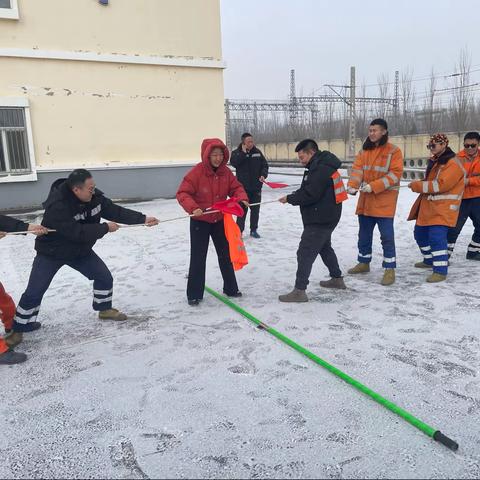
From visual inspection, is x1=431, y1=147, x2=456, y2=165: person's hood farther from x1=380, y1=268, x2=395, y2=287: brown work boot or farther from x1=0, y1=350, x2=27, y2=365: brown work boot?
x1=0, y1=350, x2=27, y2=365: brown work boot

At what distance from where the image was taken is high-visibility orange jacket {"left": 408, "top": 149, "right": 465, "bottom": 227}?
16.6 ft

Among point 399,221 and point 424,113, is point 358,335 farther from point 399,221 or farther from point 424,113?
point 424,113

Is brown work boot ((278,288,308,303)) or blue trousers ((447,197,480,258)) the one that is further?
blue trousers ((447,197,480,258))

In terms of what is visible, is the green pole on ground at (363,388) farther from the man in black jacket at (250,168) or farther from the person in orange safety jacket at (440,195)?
the man in black jacket at (250,168)

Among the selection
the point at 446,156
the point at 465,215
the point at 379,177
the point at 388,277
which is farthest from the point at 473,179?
the point at 388,277

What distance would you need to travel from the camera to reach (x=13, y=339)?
388 centimetres

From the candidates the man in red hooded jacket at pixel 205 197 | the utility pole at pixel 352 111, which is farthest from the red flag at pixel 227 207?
the utility pole at pixel 352 111

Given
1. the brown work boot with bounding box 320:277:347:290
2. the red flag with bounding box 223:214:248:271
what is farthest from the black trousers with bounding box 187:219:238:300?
the brown work boot with bounding box 320:277:347:290

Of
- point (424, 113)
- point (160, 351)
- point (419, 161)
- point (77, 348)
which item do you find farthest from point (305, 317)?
point (424, 113)

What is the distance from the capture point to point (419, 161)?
29906 millimetres

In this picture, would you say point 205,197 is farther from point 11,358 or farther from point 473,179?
point 473,179

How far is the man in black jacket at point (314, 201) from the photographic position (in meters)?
4.55

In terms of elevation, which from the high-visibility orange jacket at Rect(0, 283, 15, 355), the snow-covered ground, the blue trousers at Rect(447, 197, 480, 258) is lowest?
the snow-covered ground

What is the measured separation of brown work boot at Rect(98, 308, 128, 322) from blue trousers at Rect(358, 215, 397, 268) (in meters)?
3.02
